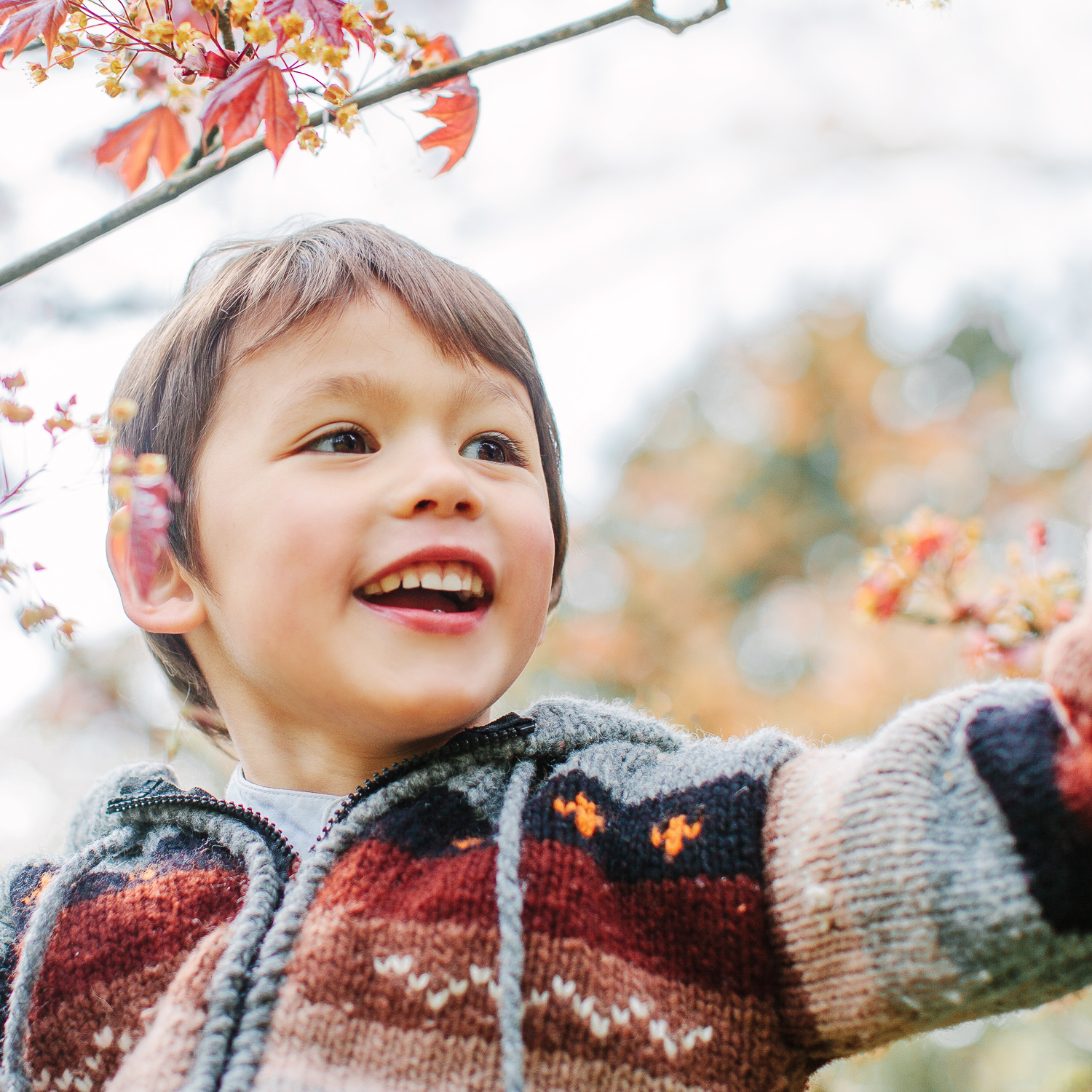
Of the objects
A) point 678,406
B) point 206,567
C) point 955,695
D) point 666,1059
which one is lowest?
point 666,1059

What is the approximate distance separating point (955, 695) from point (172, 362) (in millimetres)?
887

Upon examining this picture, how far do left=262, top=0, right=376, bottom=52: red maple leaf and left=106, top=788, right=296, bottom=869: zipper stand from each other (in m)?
0.72

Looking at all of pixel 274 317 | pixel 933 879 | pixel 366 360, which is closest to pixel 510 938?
pixel 933 879

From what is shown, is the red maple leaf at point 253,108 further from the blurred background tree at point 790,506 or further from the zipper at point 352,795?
the blurred background tree at point 790,506

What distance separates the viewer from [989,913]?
0.68m

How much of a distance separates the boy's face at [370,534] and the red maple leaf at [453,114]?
0.56ft

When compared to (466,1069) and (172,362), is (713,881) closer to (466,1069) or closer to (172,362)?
(466,1069)

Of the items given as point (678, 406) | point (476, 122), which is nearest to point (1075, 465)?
point (678, 406)

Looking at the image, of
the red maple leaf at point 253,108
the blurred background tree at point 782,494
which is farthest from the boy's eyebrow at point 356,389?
the blurred background tree at point 782,494

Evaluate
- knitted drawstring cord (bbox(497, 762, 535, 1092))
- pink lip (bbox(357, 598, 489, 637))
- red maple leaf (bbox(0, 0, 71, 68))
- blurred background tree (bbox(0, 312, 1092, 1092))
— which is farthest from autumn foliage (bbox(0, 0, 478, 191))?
blurred background tree (bbox(0, 312, 1092, 1092))

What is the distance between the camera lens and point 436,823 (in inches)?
34.9

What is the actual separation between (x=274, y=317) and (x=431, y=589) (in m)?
Result: 0.34

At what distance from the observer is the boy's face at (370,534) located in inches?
35.6

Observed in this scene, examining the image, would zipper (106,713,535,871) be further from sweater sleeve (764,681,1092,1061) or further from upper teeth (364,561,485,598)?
sweater sleeve (764,681,1092,1061)
